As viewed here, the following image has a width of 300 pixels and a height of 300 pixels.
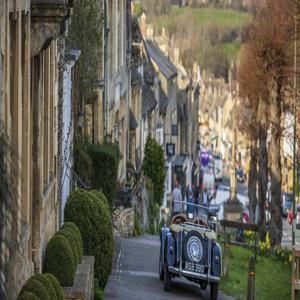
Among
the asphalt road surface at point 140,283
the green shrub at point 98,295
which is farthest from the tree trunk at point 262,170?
the green shrub at point 98,295

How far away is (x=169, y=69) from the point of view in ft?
226

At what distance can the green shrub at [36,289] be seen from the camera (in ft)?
38.3

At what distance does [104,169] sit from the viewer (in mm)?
27094

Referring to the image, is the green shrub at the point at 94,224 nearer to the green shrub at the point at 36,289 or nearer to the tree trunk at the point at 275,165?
the green shrub at the point at 36,289

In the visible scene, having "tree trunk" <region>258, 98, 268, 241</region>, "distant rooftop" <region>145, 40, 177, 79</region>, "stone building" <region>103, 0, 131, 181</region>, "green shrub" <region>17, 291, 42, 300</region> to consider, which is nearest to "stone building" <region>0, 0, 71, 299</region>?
"green shrub" <region>17, 291, 42, 300</region>

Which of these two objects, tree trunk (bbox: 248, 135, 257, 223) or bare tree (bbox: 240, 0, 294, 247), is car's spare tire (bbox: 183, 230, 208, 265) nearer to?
bare tree (bbox: 240, 0, 294, 247)

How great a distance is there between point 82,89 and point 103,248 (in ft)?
23.4

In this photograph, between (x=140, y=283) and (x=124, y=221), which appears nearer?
(x=140, y=283)

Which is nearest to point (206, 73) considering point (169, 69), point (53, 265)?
point (169, 69)

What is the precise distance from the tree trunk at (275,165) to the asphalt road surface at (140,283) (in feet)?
35.3

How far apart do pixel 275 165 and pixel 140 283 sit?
1557cm

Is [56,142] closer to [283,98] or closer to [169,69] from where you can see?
[283,98]

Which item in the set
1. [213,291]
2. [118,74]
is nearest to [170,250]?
[213,291]

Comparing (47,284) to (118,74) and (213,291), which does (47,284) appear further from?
(118,74)
